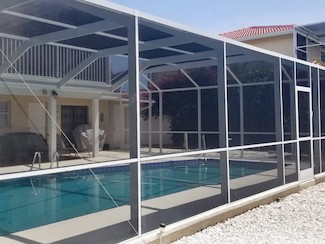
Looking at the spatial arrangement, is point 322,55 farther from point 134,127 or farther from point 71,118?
→ point 134,127

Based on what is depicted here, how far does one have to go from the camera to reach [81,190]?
8281 millimetres

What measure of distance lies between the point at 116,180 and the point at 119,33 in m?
3.81

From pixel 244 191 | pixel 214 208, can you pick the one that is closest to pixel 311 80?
pixel 244 191

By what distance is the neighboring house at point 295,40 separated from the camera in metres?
18.2

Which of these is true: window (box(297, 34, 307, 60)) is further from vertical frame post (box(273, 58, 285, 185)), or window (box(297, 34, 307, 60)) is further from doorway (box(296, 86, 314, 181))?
vertical frame post (box(273, 58, 285, 185))

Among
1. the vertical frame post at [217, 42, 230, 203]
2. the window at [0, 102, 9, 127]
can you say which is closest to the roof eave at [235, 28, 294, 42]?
the window at [0, 102, 9, 127]

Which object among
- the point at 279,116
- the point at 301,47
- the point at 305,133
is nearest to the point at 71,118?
the point at 305,133

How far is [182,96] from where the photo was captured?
1627 cm

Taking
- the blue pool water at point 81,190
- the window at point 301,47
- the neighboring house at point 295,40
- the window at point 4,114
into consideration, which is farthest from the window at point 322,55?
the window at point 4,114

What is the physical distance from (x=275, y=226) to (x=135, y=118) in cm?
277

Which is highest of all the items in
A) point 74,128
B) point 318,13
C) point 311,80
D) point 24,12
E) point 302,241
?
point 318,13

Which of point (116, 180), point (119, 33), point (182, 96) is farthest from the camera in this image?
point (182, 96)

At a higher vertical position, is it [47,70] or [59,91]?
[47,70]

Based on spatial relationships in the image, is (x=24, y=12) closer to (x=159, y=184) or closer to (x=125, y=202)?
(x=125, y=202)
